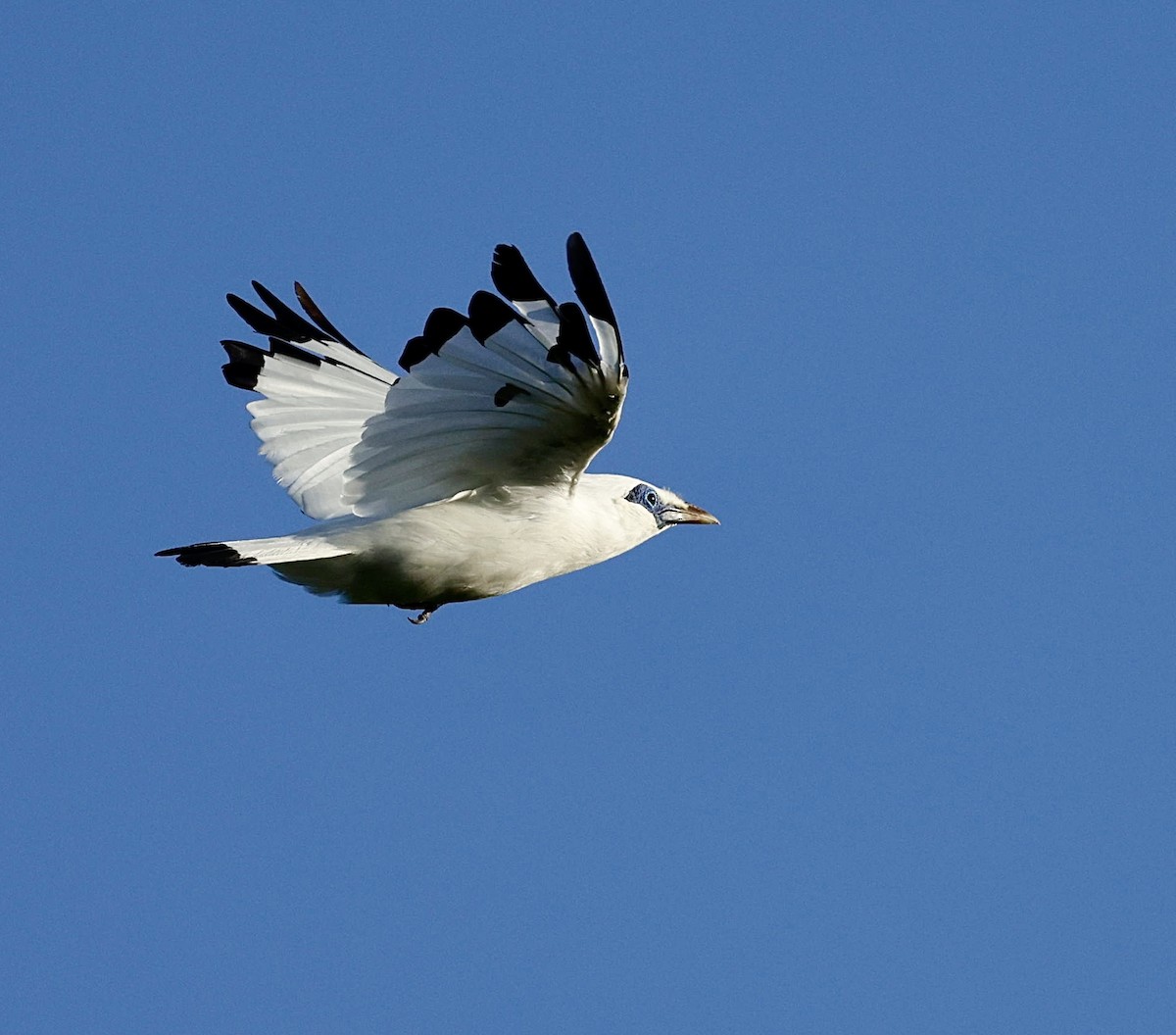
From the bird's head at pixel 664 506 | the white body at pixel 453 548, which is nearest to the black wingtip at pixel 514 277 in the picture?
the white body at pixel 453 548

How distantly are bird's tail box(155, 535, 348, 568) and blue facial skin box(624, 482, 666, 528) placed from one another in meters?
2.68

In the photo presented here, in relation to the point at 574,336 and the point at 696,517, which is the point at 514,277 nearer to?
the point at 574,336

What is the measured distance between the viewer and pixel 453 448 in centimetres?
1083

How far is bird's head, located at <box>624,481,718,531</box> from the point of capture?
41.2 ft

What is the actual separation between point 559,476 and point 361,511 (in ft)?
4.74

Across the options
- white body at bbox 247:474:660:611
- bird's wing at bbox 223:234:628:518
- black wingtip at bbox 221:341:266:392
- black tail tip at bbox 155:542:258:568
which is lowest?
black tail tip at bbox 155:542:258:568

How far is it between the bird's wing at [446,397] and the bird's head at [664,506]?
1371mm

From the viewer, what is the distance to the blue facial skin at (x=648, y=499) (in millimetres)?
12539

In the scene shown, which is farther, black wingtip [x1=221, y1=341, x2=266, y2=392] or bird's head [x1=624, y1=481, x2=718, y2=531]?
black wingtip [x1=221, y1=341, x2=266, y2=392]

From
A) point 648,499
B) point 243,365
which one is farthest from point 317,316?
point 648,499

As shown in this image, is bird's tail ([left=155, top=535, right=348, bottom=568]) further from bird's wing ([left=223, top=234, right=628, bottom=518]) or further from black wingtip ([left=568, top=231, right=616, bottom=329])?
black wingtip ([left=568, top=231, right=616, bottom=329])

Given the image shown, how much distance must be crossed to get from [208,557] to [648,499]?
3904 millimetres

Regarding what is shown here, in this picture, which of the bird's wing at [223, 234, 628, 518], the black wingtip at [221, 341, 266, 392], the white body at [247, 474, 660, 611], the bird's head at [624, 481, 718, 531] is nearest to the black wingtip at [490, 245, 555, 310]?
the bird's wing at [223, 234, 628, 518]

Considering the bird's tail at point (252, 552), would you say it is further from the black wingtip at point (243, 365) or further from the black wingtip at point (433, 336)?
the black wingtip at point (243, 365)
